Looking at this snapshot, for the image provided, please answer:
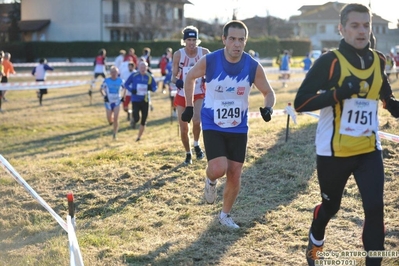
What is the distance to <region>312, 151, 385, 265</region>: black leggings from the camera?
438 cm

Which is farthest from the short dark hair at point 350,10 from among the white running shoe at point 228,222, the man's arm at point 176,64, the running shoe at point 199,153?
the running shoe at point 199,153

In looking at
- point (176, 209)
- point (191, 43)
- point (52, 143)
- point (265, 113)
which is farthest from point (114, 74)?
point (265, 113)

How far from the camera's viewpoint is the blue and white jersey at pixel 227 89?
6.00 m

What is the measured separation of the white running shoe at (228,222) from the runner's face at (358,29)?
8.57 ft

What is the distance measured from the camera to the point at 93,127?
61.9ft

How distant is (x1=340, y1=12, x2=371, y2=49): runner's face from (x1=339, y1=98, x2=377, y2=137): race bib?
0.41 m

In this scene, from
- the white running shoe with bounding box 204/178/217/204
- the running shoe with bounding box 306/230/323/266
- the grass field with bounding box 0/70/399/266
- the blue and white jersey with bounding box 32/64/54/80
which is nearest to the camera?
the running shoe with bounding box 306/230/323/266

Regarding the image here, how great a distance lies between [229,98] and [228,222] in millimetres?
1323

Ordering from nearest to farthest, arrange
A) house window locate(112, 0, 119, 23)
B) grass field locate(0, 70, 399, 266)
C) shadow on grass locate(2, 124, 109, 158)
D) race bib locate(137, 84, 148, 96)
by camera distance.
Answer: grass field locate(0, 70, 399, 266) < race bib locate(137, 84, 148, 96) < shadow on grass locate(2, 124, 109, 158) < house window locate(112, 0, 119, 23)

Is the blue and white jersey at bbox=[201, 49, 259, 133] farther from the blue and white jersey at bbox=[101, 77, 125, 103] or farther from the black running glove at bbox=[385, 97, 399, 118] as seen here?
the blue and white jersey at bbox=[101, 77, 125, 103]

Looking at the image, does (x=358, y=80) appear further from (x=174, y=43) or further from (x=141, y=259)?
(x=174, y=43)

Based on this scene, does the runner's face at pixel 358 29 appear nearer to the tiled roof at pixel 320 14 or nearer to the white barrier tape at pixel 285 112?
the white barrier tape at pixel 285 112

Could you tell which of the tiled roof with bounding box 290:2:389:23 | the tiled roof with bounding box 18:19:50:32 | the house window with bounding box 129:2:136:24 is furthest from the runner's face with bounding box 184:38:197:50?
the tiled roof with bounding box 290:2:389:23

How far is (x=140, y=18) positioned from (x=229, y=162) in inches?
2403
